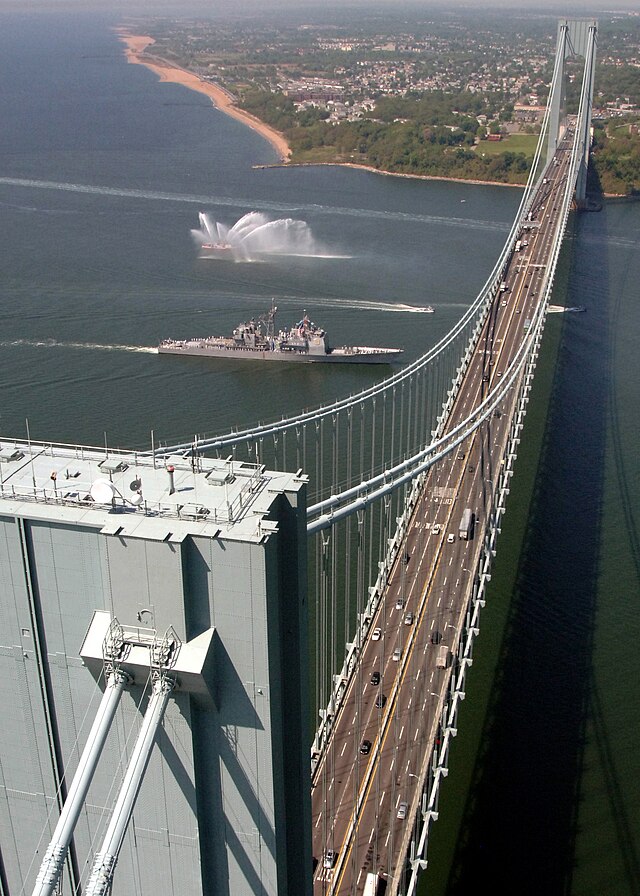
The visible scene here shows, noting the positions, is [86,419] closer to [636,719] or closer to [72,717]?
[636,719]

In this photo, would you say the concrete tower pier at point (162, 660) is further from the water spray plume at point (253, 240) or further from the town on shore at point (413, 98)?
the town on shore at point (413, 98)

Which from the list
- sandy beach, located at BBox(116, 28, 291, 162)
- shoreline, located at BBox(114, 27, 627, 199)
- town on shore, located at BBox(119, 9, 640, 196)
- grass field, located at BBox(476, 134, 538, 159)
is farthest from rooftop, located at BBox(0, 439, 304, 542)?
sandy beach, located at BBox(116, 28, 291, 162)

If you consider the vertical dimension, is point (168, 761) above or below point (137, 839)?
above

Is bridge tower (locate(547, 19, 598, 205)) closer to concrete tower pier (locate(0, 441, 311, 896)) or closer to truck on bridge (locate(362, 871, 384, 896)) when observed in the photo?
Answer: truck on bridge (locate(362, 871, 384, 896))

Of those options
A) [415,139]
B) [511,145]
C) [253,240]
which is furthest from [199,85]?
[253,240]

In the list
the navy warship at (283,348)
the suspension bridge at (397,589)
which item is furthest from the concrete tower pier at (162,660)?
the navy warship at (283,348)

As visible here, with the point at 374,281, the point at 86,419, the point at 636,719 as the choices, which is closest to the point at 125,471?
the point at 636,719

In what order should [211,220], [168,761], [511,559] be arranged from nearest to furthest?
[168,761], [511,559], [211,220]
